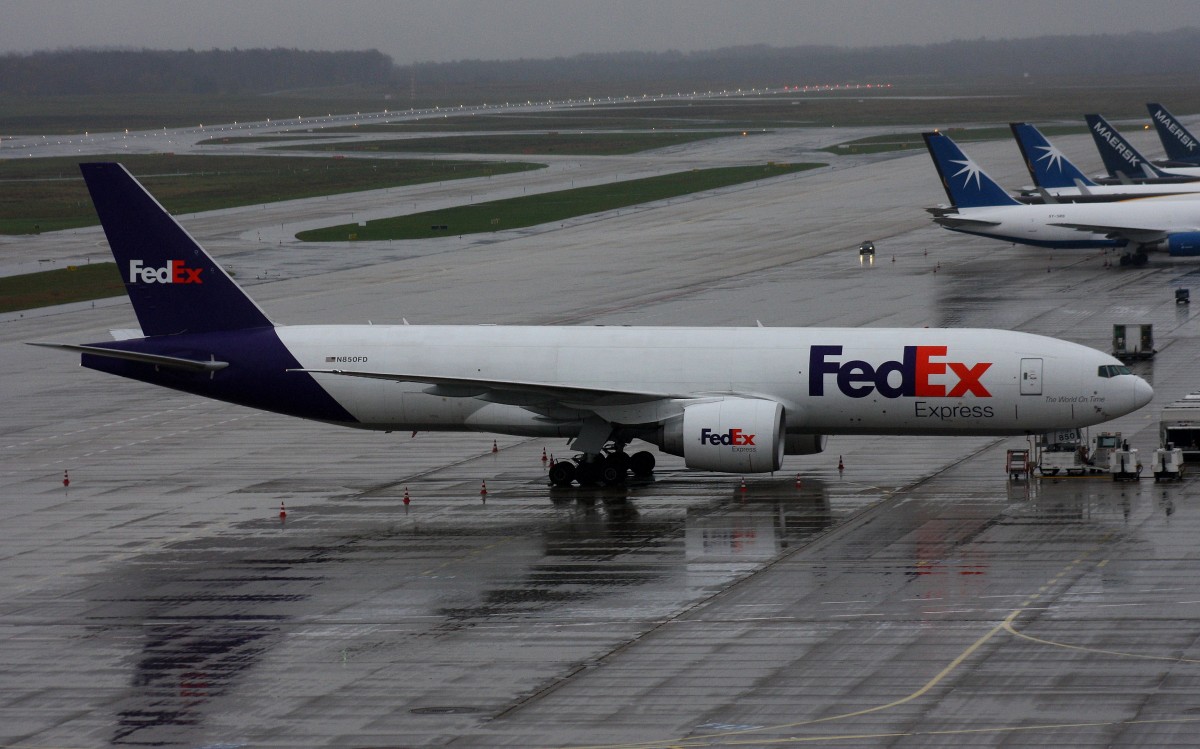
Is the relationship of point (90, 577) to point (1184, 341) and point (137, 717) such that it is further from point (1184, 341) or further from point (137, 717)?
point (1184, 341)

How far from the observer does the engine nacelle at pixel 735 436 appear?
1564 inches

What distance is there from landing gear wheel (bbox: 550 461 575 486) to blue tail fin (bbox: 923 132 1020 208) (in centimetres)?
4999

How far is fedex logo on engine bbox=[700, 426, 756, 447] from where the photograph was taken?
3972cm

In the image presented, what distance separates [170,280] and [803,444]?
1792 cm

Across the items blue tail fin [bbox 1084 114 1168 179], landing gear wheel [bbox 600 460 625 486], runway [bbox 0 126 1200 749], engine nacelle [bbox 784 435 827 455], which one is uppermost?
blue tail fin [bbox 1084 114 1168 179]

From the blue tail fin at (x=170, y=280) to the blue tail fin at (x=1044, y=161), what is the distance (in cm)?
6598

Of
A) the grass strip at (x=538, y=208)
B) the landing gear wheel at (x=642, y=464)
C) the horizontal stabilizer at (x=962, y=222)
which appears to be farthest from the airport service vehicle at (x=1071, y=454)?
the grass strip at (x=538, y=208)

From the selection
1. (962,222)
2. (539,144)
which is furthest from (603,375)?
(539,144)

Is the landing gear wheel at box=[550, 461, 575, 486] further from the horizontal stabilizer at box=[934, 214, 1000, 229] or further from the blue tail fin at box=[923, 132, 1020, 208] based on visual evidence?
the blue tail fin at box=[923, 132, 1020, 208]

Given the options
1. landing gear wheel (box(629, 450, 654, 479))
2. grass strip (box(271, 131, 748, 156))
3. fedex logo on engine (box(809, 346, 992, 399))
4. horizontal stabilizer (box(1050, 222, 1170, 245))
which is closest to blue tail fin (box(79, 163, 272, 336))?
landing gear wheel (box(629, 450, 654, 479))

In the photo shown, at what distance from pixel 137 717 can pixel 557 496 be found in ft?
57.1

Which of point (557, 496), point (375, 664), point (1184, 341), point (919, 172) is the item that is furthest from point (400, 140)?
point (375, 664)

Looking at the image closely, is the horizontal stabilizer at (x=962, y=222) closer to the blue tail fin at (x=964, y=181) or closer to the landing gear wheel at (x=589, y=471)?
the blue tail fin at (x=964, y=181)

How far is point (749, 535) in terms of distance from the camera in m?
36.6
